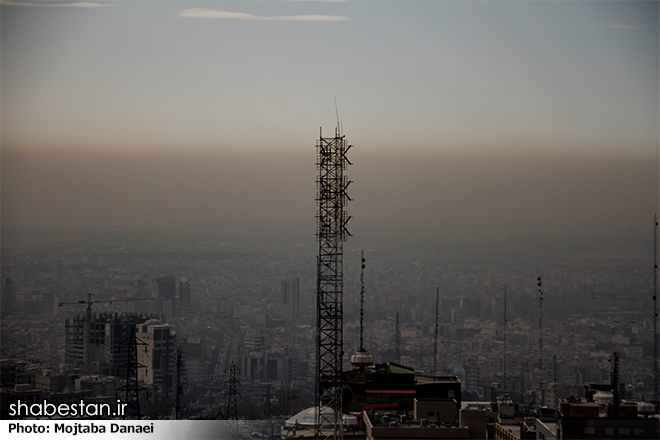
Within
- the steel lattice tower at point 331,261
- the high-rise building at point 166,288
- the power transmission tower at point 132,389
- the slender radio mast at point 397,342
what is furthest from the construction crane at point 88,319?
the steel lattice tower at point 331,261

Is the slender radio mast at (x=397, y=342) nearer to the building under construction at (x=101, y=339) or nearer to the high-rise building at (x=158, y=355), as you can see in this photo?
the high-rise building at (x=158, y=355)

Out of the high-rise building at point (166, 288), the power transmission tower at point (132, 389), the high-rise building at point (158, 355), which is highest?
the high-rise building at point (166, 288)

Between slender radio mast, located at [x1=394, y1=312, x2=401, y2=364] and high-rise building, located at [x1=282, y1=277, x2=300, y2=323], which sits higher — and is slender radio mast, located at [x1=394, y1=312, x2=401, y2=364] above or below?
below

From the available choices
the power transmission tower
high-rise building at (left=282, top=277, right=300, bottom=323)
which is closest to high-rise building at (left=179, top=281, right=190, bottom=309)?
high-rise building at (left=282, top=277, right=300, bottom=323)

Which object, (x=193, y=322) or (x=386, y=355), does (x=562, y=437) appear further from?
(x=193, y=322)

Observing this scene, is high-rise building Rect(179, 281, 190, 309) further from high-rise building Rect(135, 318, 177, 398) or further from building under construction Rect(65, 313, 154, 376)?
building under construction Rect(65, 313, 154, 376)
